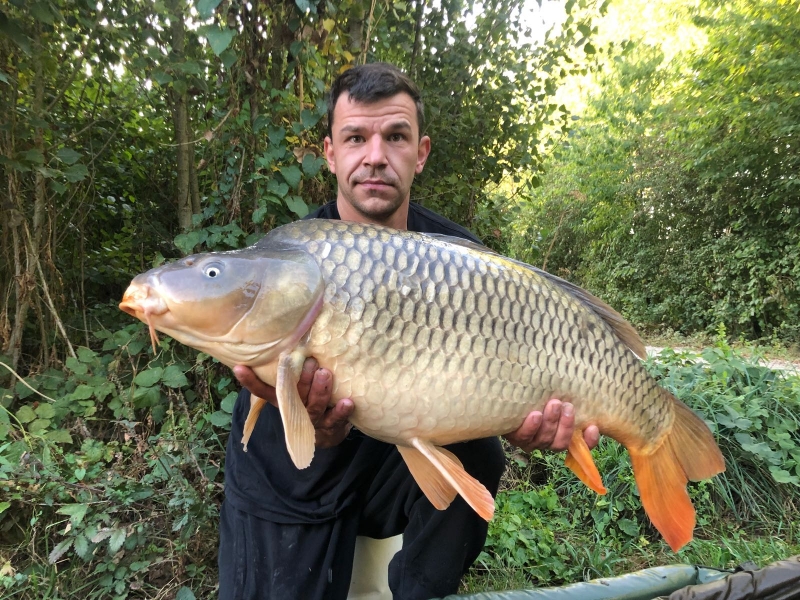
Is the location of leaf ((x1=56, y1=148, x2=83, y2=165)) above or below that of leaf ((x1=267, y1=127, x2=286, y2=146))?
below

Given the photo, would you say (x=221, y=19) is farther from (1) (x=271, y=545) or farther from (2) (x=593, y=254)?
(2) (x=593, y=254)

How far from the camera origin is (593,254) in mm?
8820

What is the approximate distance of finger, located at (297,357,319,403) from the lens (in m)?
0.83

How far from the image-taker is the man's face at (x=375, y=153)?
4.39 ft

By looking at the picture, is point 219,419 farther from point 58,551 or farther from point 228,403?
point 58,551

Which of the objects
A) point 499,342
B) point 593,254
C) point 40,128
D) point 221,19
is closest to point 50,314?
point 40,128

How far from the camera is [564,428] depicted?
3.26 ft

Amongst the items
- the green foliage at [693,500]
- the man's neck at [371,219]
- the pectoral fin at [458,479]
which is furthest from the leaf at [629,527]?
the man's neck at [371,219]

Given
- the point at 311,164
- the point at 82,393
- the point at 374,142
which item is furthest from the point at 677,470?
the point at 82,393

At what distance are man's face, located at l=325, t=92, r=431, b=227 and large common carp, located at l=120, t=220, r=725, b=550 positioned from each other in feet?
1.45

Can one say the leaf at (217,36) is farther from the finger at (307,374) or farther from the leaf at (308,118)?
the finger at (307,374)

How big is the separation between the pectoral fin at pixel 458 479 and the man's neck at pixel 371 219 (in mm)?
699

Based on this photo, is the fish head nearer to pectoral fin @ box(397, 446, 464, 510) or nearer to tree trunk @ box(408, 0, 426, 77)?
pectoral fin @ box(397, 446, 464, 510)

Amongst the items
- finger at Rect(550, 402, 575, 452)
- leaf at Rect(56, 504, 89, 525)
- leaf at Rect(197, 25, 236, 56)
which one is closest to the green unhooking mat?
finger at Rect(550, 402, 575, 452)
